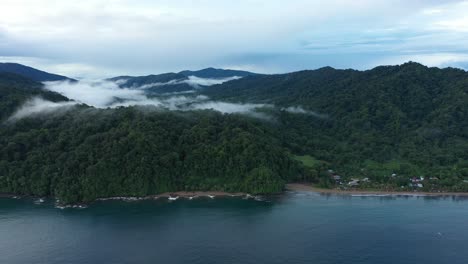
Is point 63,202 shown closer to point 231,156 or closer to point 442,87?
point 231,156

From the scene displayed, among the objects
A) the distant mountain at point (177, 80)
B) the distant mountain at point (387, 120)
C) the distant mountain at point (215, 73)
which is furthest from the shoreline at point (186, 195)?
the distant mountain at point (215, 73)

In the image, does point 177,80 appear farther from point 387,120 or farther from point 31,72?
point 387,120

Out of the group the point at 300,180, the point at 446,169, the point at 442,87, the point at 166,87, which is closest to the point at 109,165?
the point at 300,180

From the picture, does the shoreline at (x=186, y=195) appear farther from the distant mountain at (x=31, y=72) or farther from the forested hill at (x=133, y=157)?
the distant mountain at (x=31, y=72)

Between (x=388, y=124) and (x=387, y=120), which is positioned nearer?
(x=388, y=124)

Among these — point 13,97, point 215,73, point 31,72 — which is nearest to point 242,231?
point 13,97
